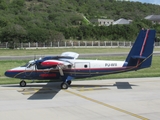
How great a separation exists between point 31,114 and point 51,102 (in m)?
2.86

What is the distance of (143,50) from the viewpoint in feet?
78.9

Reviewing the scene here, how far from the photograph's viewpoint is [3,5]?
14150 cm

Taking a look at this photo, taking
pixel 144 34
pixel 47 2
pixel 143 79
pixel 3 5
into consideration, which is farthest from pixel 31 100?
pixel 47 2

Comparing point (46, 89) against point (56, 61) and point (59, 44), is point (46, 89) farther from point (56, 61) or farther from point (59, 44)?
point (59, 44)

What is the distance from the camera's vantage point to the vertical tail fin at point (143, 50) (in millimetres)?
23891

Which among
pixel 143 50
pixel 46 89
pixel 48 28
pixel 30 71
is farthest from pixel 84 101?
pixel 48 28

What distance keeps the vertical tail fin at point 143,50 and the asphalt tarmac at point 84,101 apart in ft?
5.81

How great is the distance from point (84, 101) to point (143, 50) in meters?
7.44

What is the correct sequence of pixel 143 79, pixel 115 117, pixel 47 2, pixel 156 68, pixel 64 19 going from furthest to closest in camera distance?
pixel 47 2 → pixel 64 19 → pixel 156 68 → pixel 143 79 → pixel 115 117

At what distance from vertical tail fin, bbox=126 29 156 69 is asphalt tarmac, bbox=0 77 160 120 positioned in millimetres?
1772

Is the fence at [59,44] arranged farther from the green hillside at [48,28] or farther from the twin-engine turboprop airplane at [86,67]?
the twin-engine turboprop airplane at [86,67]

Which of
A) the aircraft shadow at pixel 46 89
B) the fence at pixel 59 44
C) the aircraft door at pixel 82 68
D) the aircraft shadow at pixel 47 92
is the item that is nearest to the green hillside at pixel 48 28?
the fence at pixel 59 44

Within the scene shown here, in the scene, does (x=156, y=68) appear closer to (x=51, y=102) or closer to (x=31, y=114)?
(x=51, y=102)

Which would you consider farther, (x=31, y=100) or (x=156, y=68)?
(x=156, y=68)
